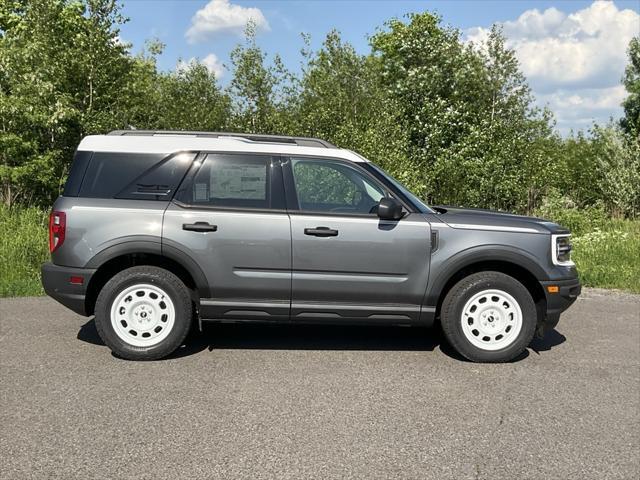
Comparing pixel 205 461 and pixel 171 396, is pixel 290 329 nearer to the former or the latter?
pixel 171 396

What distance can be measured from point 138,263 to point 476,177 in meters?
12.3

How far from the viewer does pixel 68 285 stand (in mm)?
5277

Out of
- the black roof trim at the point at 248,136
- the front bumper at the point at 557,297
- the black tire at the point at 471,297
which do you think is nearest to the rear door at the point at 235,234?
the black roof trim at the point at 248,136

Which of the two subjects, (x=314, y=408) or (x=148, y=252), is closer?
(x=314, y=408)

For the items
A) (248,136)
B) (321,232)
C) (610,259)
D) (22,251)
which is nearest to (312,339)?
(321,232)

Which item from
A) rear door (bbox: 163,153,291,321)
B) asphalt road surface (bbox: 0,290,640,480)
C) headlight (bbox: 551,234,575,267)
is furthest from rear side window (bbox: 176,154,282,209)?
headlight (bbox: 551,234,575,267)

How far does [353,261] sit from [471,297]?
109 centimetres

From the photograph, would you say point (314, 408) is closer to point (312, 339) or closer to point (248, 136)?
point (312, 339)

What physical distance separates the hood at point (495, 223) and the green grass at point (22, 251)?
5.58 metres

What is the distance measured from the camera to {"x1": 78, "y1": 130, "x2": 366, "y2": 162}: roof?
213 inches

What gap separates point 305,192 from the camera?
5402 mm

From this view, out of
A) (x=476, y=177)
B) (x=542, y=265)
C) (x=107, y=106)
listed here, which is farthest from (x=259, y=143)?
(x=107, y=106)

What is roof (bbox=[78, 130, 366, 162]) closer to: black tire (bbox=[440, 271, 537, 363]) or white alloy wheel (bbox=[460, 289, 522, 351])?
black tire (bbox=[440, 271, 537, 363])

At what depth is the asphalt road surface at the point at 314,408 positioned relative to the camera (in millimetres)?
3447
